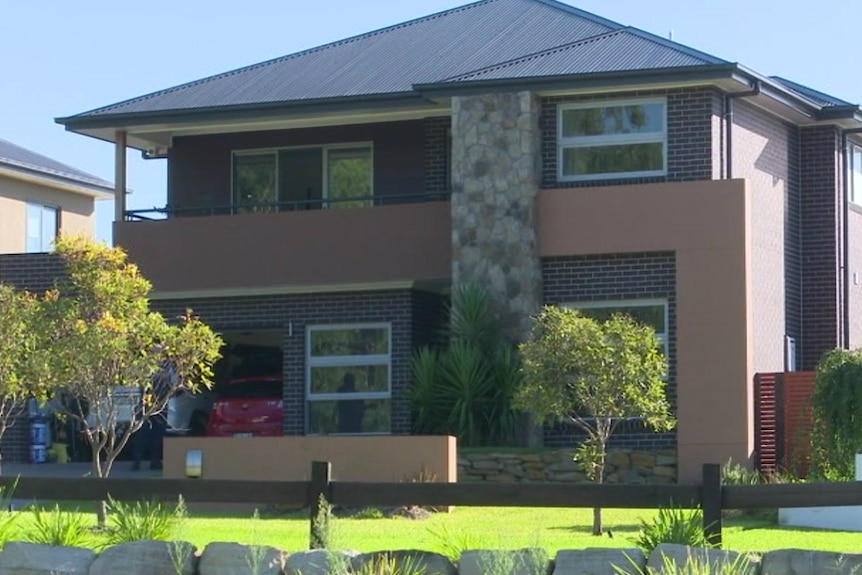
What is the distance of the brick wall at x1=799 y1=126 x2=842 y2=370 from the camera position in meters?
28.1

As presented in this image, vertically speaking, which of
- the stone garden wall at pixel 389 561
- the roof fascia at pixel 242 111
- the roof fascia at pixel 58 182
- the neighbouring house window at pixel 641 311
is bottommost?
the stone garden wall at pixel 389 561

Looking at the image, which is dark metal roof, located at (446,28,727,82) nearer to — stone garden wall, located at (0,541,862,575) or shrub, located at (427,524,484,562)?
shrub, located at (427,524,484,562)

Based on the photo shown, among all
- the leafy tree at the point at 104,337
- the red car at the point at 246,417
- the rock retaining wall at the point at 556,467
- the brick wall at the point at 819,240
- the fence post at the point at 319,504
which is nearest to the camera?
the fence post at the point at 319,504

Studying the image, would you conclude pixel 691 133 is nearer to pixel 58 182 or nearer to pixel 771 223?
pixel 771 223

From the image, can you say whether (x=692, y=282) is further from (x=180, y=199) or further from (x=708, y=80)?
(x=180, y=199)

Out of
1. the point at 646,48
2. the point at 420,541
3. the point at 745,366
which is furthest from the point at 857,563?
the point at 646,48

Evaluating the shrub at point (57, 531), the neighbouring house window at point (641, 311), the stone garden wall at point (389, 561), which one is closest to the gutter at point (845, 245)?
the neighbouring house window at point (641, 311)

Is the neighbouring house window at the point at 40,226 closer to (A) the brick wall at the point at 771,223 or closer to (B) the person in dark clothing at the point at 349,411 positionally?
(B) the person in dark clothing at the point at 349,411

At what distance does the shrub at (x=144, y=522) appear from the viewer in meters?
14.4

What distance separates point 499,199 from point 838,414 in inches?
233

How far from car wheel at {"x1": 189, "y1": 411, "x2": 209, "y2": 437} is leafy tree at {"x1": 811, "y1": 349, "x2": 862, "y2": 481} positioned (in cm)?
1074

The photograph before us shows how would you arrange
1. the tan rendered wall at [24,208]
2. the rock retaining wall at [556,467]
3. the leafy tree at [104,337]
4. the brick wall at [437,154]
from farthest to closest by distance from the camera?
the tan rendered wall at [24,208]
the brick wall at [437,154]
the rock retaining wall at [556,467]
the leafy tree at [104,337]

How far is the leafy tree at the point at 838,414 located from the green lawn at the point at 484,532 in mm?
2617

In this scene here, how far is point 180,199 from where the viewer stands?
30.0 metres
